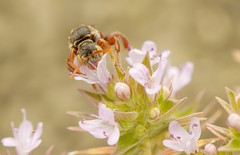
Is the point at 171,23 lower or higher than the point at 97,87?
higher

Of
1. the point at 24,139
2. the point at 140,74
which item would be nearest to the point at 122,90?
the point at 140,74

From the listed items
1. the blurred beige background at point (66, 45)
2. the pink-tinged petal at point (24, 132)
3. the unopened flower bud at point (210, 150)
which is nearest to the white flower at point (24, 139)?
the pink-tinged petal at point (24, 132)

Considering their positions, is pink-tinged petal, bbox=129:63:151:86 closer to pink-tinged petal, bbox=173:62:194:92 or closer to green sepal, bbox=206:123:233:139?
green sepal, bbox=206:123:233:139

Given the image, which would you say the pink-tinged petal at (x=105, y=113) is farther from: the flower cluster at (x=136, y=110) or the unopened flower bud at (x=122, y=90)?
the unopened flower bud at (x=122, y=90)

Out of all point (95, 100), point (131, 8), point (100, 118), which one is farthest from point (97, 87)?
point (131, 8)

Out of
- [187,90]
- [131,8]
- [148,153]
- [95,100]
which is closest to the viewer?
[148,153]

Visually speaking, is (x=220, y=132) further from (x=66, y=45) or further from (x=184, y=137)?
(x=66, y=45)

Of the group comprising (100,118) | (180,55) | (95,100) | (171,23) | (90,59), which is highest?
(171,23)

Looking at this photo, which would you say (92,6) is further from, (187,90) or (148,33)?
(187,90)
